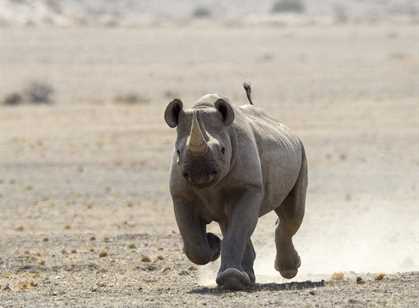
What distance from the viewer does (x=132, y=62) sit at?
161 feet

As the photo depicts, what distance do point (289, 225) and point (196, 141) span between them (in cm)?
260

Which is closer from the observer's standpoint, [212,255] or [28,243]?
[212,255]

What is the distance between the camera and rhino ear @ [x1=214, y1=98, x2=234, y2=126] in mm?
10500

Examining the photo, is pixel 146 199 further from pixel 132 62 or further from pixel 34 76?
pixel 132 62

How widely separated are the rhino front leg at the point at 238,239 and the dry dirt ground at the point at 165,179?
0.17 m

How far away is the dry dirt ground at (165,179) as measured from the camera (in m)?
11.1

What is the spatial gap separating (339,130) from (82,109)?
274 inches

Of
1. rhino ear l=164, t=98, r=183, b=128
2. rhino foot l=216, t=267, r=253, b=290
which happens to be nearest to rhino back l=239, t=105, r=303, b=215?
rhino ear l=164, t=98, r=183, b=128

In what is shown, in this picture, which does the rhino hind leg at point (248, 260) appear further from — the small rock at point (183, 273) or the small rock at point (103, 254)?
the small rock at point (103, 254)

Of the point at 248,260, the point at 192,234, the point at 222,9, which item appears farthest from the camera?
the point at 222,9

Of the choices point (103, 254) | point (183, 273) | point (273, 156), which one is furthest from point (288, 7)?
A: point (273, 156)

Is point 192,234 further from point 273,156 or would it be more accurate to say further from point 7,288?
point 7,288

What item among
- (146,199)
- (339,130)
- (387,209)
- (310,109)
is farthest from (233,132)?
(310,109)

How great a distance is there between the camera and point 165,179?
21.2 metres
